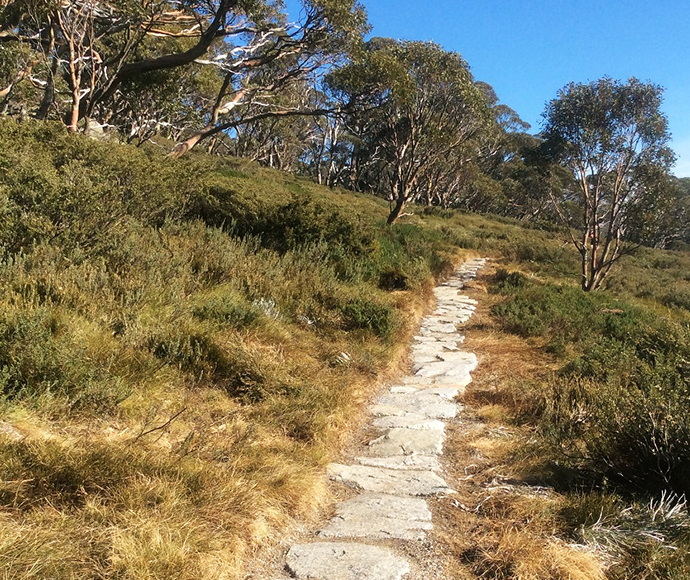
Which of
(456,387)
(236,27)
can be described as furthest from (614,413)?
(236,27)

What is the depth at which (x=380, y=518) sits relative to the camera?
302cm

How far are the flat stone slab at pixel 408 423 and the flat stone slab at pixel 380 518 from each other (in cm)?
131

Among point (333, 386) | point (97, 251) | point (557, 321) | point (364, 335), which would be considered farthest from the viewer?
point (557, 321)

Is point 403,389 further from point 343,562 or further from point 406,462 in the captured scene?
point 343,562

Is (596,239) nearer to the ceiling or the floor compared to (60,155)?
nearer to the ceiling

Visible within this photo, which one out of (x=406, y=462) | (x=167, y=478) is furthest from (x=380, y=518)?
(x=167, y=478)

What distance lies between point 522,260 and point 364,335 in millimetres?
14036

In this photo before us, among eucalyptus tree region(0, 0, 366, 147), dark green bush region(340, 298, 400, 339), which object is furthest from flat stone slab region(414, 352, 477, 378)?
eucalyptus tree region(0, 0, 366, 147)

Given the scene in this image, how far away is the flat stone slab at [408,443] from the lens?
4.16 meters

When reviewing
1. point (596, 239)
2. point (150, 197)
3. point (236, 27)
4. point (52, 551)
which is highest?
point (236, 27)

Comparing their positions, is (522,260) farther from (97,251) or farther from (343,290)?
(97,251)

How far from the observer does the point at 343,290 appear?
293 inches

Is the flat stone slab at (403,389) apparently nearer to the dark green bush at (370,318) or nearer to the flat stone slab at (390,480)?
the dark green bush at (370,318)

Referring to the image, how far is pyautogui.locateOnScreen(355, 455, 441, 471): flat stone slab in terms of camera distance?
3.88 m
